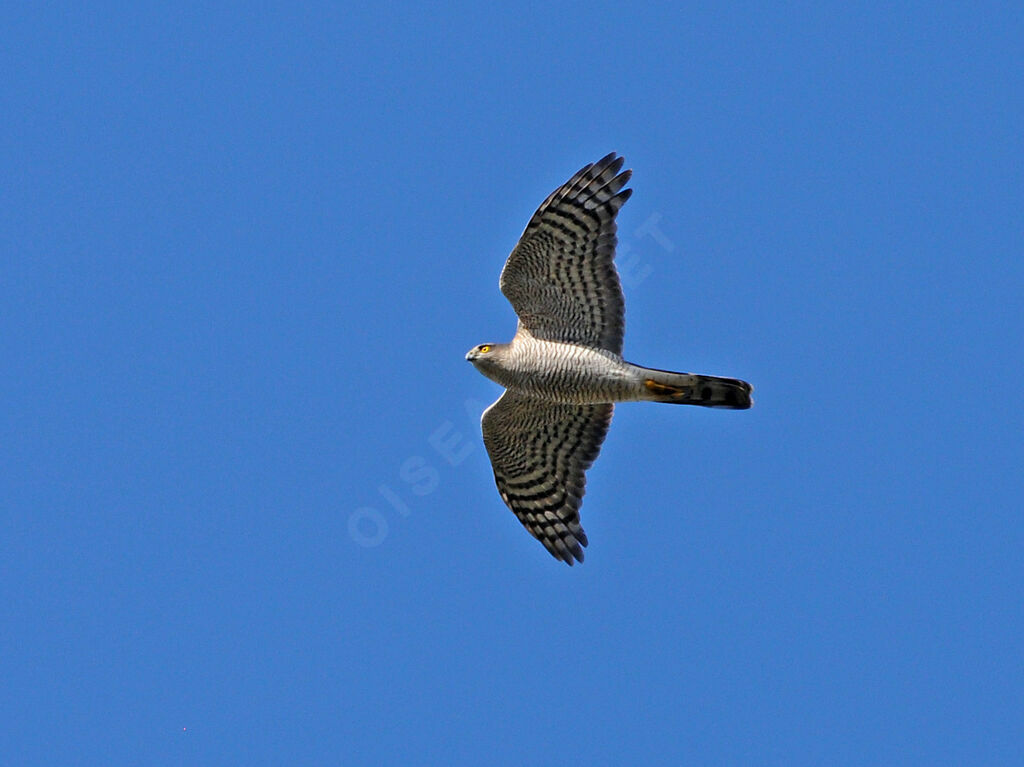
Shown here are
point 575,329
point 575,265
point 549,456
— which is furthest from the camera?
point 549,456

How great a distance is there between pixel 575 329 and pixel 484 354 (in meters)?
0.98

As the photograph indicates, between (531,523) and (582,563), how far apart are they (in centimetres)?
71

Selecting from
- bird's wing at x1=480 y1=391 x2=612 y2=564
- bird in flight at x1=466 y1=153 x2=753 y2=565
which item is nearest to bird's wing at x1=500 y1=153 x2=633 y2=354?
bird in flight at x1=466 y1=153 x2=753 y2=565

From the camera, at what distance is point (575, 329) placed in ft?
47.4

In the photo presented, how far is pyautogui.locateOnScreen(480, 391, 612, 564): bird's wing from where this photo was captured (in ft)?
49.6

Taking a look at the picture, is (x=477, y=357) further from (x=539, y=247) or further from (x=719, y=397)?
(x=719, y=397)

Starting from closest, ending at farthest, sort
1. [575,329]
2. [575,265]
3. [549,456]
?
[575,265] < [575,329] < [549,456]

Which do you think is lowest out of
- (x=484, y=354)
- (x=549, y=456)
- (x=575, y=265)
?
(x=549, y=456)

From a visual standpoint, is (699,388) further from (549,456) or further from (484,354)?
(484,354)

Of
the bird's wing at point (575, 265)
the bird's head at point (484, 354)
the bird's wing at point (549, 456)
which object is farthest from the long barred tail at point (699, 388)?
the bird's head at point (484, 354)

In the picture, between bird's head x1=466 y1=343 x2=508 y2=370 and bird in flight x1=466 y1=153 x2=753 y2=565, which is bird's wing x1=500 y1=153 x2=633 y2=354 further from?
bird's head x1=466 y1=343 x2=508 y2=370

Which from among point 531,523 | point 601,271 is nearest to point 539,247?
point 601,271

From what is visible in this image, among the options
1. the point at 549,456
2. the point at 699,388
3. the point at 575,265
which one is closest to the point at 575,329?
the point at 575,265

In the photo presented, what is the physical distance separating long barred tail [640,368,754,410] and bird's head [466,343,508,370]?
1.52 metres
